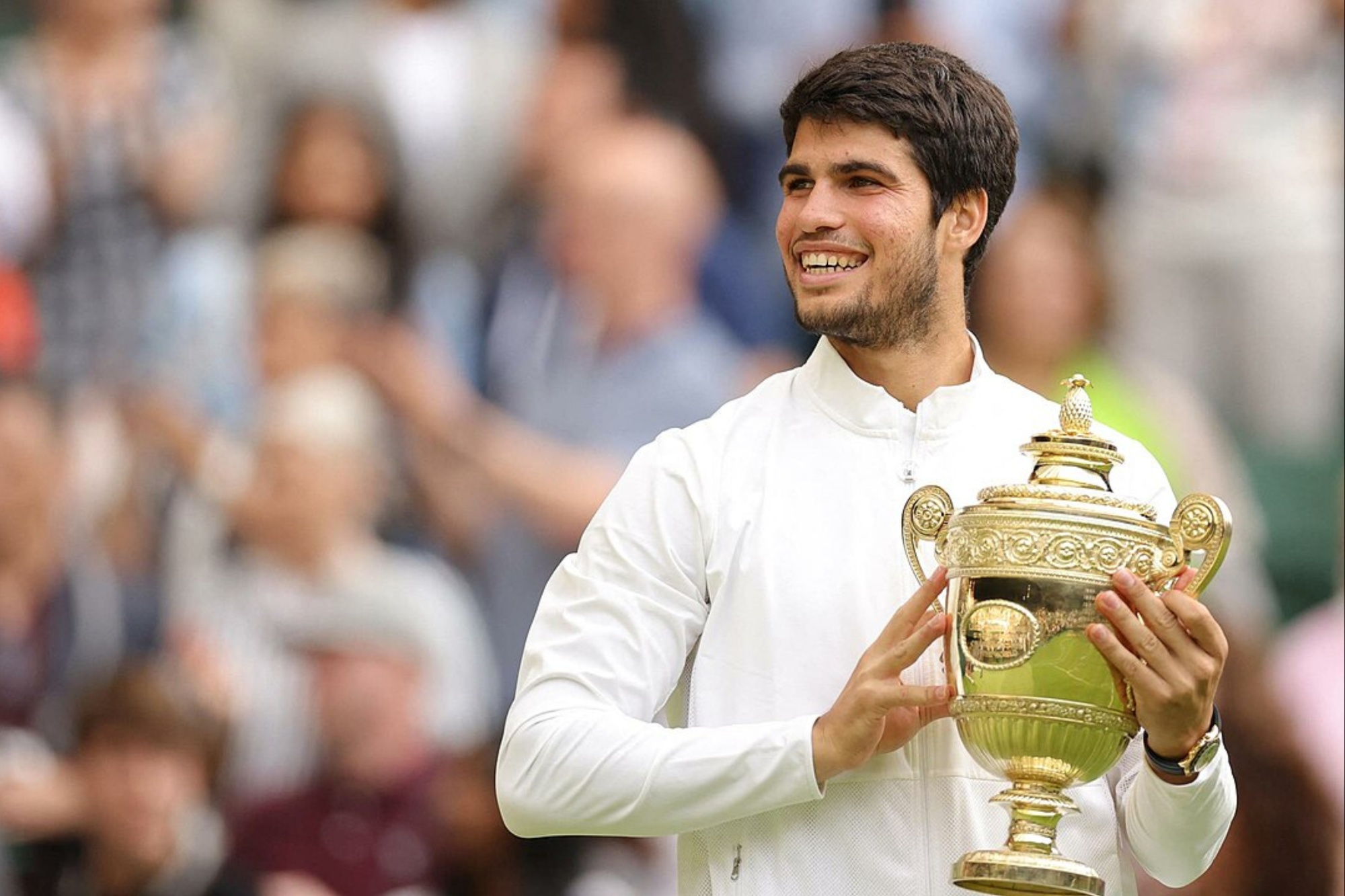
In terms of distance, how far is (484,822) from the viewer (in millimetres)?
8227

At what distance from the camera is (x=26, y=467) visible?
8.79 meters

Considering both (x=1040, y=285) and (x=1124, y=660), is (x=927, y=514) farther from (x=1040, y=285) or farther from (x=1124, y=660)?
(x=1040, y=285)

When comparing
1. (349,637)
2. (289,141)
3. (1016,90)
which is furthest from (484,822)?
(1016,90)

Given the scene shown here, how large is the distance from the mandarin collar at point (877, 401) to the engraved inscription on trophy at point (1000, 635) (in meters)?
0.44

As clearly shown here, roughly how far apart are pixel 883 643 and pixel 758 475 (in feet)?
1.52

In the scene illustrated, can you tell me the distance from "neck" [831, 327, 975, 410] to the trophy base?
75cm

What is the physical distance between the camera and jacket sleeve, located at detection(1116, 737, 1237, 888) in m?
3.21

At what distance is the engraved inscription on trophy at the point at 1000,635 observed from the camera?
10.2 ft

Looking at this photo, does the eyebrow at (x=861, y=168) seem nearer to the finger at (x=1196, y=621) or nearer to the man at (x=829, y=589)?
the man at (x=829, y=589)

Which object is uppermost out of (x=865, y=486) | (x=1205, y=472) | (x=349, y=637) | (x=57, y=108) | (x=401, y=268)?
(x=57, y=108)

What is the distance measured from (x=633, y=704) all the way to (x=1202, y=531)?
841 mm

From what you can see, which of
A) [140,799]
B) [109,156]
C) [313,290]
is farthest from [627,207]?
[140,799]

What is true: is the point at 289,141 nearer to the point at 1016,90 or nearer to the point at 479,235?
the point at 479,235

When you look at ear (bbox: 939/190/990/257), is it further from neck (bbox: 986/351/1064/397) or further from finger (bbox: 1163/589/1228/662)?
neck (bbox: 986/351/1064/397)
